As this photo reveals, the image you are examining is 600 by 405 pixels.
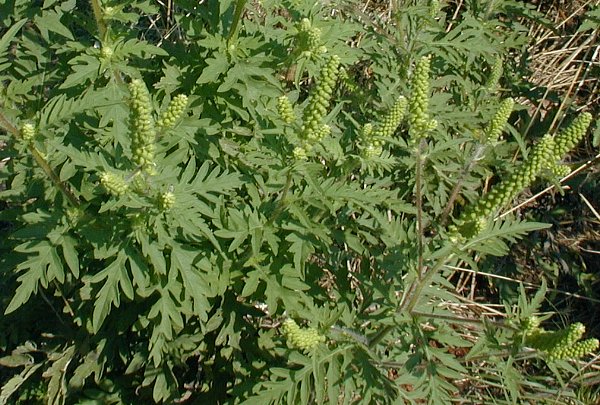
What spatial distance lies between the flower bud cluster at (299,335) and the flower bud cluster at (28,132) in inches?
58.0

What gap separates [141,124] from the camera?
2.77m

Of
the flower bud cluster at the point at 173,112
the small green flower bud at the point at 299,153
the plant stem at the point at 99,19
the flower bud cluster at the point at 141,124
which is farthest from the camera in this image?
the plant stem at the point at 99,19

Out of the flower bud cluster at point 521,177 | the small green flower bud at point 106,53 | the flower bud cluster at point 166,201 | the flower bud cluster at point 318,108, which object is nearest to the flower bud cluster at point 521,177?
the flower bud cluster at point 521,177

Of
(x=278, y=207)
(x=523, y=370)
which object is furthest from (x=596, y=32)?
(x=278, y=207)

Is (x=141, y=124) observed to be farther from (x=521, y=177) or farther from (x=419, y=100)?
→ (x=521, y=177)

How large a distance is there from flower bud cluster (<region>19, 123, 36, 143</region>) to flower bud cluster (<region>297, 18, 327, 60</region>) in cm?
149

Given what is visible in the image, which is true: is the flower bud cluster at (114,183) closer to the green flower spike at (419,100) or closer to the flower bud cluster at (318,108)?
the flower bud cluster at (318,108)

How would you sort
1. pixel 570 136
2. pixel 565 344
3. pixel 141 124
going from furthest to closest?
pixel 570 136 → pixel 565 344 → pixel 141 124

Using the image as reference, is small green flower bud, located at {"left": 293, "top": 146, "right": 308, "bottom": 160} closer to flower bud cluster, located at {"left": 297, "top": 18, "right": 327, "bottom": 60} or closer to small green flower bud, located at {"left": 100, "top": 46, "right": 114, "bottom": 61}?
flower bud cluster, located at {"left": 297, "top": 18, "right": 327, "bottom": 60}

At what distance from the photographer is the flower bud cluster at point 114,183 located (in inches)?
112

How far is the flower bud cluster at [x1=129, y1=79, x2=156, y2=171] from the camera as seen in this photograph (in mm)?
2707

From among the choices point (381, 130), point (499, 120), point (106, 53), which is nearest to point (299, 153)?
point (381, 130)

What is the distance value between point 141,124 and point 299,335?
121 cm

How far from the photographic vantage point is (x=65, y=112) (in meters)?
3.36
